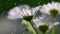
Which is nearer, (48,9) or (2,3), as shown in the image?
(48,9)

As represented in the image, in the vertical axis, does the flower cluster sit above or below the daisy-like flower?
above

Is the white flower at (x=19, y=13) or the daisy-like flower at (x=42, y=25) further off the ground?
the white flower at (x=19, y=13)

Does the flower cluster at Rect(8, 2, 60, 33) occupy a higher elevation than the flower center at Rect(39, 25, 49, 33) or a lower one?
higher

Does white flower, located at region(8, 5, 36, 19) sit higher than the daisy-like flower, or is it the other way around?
white flower, located at region(8, 5, 36, 19)

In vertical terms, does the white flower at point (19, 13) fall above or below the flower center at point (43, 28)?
above

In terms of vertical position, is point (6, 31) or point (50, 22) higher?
point (50, 22)

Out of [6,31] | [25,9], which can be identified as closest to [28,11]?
[25,9]

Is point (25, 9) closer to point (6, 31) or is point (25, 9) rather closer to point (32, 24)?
point (32, 24)

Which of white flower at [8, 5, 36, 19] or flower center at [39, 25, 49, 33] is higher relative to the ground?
white flower at [8, 5, 36, 19]

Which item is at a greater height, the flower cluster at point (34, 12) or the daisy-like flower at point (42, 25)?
the flower cluster at point (34, 12)

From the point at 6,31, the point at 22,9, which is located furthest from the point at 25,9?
the point at 6,31

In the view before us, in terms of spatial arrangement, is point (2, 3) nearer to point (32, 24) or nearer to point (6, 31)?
point (6, 31)
